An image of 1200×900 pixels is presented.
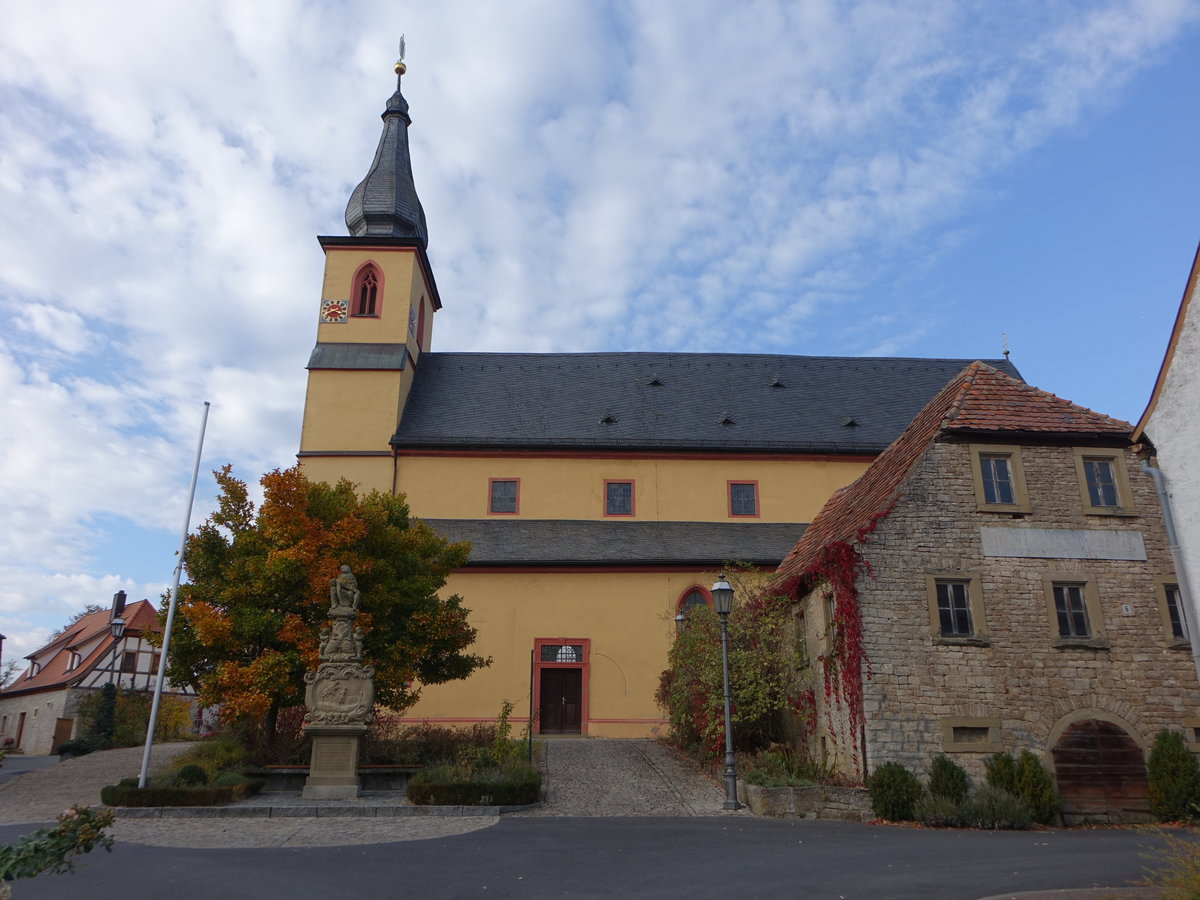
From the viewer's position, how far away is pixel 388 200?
104ft

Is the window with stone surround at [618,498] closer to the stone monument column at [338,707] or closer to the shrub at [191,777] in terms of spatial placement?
the stone monument column at [338,707]

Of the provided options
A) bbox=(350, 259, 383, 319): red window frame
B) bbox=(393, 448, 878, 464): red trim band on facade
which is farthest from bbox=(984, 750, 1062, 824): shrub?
bbox=(350, 259, 383, 319): red window frame

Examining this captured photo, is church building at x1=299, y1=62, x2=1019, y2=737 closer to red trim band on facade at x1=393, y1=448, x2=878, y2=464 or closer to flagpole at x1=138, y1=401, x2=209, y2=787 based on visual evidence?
red trim band on facade at x1=393, y1=448, x2=878, y2=464

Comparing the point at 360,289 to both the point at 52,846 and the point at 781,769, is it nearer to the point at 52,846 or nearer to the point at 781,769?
the point at 781,769

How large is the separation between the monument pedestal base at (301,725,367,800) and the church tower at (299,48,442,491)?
11.8 m

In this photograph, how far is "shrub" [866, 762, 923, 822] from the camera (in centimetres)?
1348

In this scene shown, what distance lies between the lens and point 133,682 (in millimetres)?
34500

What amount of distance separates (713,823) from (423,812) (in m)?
4.42

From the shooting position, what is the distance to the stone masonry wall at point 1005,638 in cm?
1448

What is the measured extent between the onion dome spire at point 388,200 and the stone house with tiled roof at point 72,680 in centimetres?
1675

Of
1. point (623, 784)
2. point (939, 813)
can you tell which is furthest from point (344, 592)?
point (939, 813)

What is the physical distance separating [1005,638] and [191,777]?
44.5 feet

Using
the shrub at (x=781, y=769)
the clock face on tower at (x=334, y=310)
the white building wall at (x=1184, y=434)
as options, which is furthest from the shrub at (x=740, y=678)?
the clock face on tower at (x=334, y=310)

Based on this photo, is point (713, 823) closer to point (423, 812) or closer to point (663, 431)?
point (423, 812)
